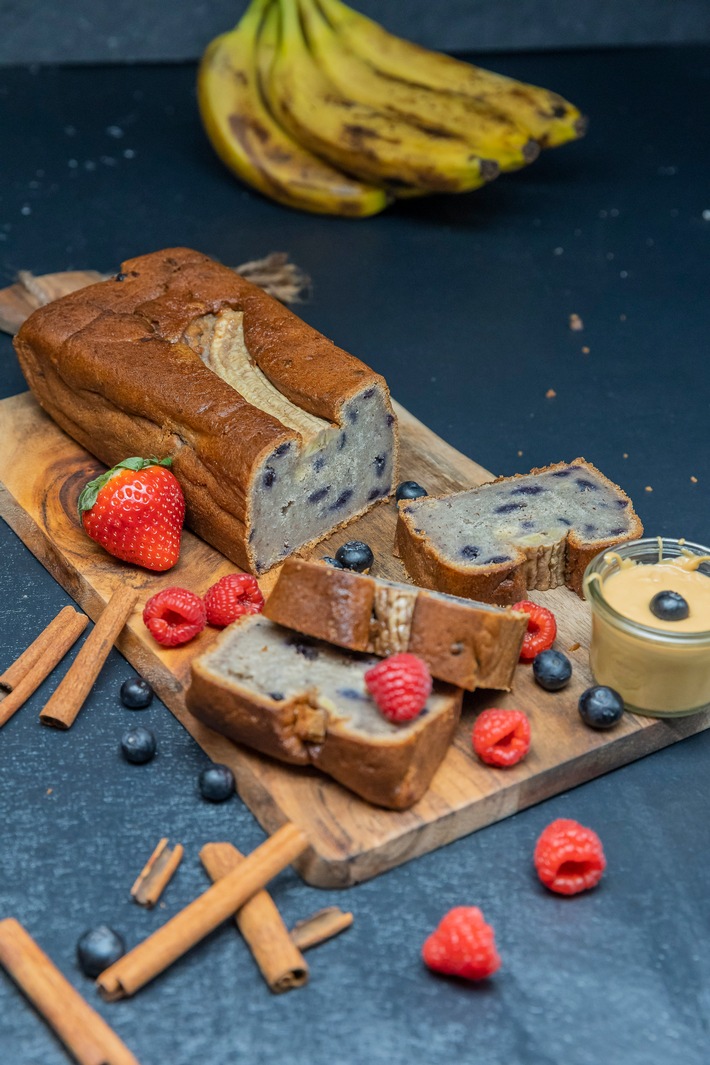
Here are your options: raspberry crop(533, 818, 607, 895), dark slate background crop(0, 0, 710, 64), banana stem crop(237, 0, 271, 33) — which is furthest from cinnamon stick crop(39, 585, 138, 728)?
dark slate background crop(0, 0, 710, 64)

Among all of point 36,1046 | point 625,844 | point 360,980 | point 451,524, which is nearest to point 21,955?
point 36,1046

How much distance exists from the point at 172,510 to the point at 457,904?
174 centimetres

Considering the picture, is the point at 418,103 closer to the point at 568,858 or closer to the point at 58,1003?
the point at 568,858

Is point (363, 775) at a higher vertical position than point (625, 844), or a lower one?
higher

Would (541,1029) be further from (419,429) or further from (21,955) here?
(419,429)

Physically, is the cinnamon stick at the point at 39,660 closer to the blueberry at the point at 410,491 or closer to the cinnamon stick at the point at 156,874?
the cinnamon stick at the point at 156,874

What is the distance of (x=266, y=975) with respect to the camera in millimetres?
3199

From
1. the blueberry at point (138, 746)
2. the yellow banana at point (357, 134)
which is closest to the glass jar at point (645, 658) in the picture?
the blueberry at point (138, 746)

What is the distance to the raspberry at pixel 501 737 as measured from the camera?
11.9 ft

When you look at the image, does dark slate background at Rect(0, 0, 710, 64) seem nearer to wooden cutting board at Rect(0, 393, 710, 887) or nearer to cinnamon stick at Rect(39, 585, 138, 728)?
wooden cutting board at Rect(0, 393, 710, 887)

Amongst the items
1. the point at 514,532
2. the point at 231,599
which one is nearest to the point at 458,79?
the point at 514,532

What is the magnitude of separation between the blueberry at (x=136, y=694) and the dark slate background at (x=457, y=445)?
0.04 meters

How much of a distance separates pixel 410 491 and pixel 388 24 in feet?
16.0

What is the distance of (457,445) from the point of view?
5.36 m
